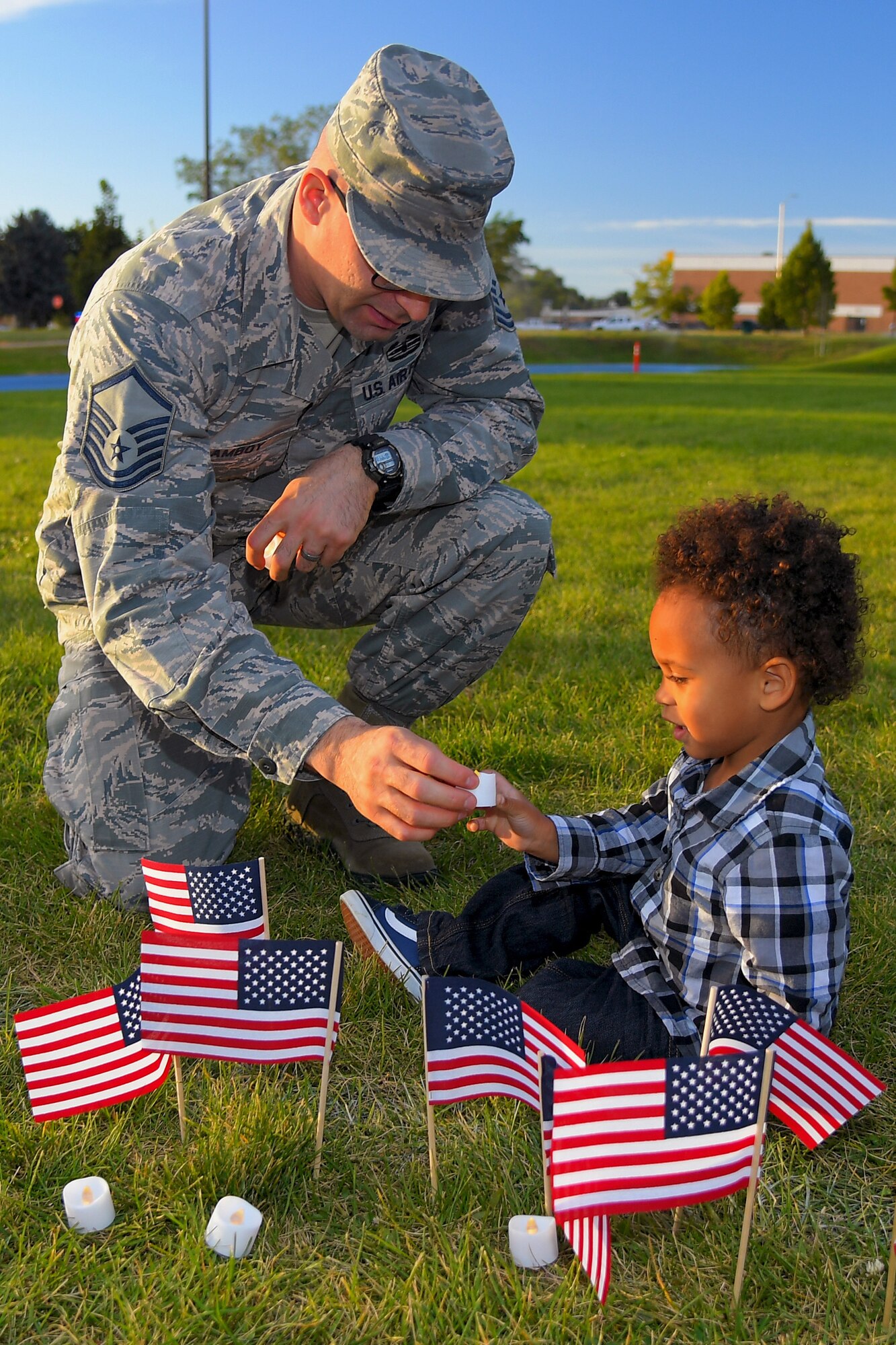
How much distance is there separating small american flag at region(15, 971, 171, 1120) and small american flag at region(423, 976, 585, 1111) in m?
0.51

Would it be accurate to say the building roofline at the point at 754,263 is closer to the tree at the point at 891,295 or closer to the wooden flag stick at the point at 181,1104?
the tree at the point at 891,295

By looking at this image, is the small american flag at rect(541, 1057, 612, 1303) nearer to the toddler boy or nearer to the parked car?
the toddler boy

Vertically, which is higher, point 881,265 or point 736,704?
point 881,265

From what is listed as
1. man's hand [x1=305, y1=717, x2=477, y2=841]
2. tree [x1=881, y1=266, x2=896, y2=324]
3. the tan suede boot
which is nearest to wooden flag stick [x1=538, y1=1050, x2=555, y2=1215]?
man's hand [x1=305, y1=717, x2=477, y2=841]

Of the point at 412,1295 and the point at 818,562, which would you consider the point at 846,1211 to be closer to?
the point at 412,1295

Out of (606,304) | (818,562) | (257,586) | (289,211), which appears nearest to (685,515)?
(818,562)

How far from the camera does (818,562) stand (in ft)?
7.43

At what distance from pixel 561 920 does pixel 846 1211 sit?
0.89 meters

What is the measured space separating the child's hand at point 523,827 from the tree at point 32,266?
185 feet

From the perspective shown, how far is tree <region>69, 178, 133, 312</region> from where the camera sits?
166 feet

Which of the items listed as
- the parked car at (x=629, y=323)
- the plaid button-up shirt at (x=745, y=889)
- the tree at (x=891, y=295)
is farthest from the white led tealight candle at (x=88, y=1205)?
the tree at (x=891, y=295)

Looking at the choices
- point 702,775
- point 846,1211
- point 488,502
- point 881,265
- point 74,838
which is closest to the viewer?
point 846,1211

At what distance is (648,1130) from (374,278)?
170cm

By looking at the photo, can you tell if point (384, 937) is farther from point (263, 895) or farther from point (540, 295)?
point (540, 295)
